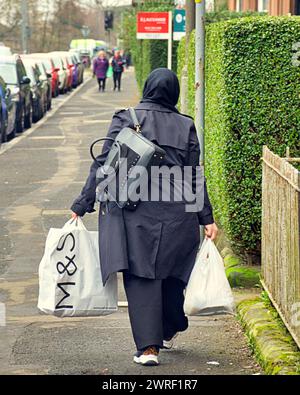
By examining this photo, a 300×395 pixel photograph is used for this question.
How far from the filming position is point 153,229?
725cm

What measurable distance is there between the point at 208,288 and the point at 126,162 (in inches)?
35.2

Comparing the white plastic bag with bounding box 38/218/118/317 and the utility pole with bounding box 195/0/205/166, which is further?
the utility pole with bounding box 195/0/205/166

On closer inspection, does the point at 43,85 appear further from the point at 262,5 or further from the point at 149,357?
the point at 149,357

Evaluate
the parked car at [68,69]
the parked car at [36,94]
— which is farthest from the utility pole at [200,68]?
the parked car at [68,69]

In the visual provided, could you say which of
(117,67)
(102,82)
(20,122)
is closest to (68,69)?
(102,82)

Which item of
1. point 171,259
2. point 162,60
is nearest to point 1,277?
point 171,259

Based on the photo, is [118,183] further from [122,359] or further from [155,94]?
[122,359]

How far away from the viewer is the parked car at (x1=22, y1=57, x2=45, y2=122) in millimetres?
33706

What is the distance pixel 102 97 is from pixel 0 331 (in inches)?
1671

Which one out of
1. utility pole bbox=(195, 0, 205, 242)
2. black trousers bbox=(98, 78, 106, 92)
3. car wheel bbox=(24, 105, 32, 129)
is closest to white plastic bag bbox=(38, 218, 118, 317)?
utility pole bbox=(195, 0, 205, 242)

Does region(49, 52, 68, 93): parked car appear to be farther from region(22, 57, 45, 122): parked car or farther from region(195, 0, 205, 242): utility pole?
region(195, 0, 205, 242): utility pole

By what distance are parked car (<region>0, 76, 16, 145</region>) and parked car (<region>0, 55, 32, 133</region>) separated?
0.77 m

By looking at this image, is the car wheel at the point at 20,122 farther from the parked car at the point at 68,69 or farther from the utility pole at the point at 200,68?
the parked car at the point at 68,69

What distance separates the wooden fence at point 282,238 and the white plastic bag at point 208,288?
383mm
